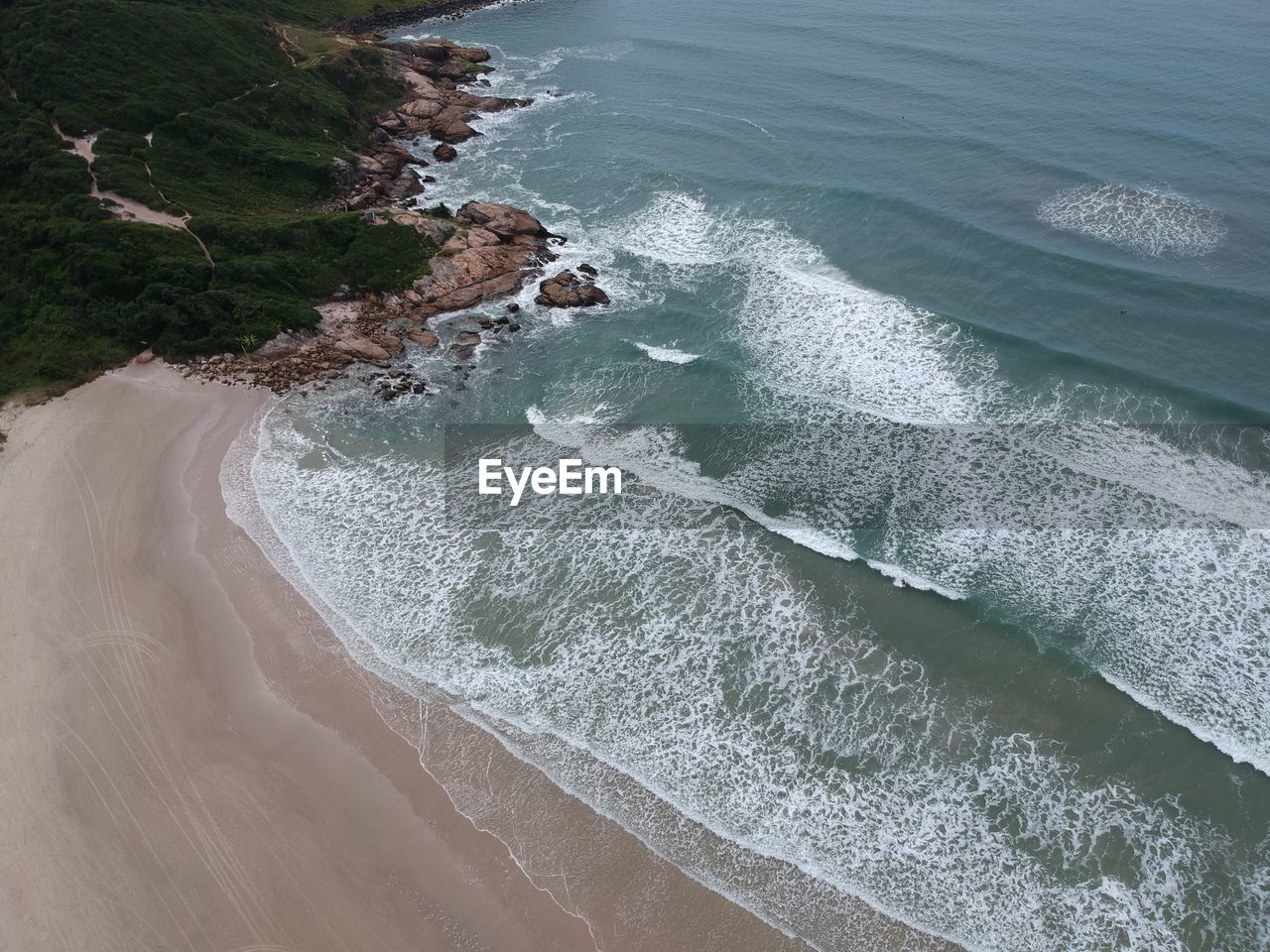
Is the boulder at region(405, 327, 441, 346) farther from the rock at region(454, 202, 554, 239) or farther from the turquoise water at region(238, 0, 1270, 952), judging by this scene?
the rock at region(454, 202, 554, 239)

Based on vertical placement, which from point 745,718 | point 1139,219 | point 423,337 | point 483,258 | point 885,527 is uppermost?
point 1139,219

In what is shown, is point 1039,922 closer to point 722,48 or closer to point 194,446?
point 194,446

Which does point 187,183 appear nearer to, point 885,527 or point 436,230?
point 436,230

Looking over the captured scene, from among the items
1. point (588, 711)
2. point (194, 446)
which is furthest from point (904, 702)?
point (194, 446)

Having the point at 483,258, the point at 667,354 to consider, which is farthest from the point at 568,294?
the point at 667,354

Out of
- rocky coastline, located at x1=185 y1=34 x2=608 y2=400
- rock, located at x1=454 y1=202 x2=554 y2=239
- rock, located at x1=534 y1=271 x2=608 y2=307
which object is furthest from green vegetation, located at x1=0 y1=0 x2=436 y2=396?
rock, located at x1=534 y1=271 x2=608 y2=307

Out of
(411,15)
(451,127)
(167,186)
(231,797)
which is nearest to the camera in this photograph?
(231,797)

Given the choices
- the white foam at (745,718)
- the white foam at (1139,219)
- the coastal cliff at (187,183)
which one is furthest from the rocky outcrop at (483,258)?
the white foam at (1139,219)
